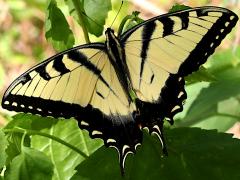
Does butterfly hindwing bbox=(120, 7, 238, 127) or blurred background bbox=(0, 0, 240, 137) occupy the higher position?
butterfly hindwing bbox=(120, 7, 238, 127)

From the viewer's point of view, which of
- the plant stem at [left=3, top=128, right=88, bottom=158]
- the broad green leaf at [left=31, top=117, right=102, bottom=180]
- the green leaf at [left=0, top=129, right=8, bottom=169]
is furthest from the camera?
the broad green leaf at [left=31, top=117, right=102, bottom=180]

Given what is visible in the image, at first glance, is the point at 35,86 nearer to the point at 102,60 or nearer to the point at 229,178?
the point at 102,60

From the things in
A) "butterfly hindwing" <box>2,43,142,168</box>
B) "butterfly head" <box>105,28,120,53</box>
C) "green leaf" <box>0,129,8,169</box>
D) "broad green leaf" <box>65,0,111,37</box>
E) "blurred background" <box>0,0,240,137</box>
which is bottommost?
"blurred background" <box>0,0,240,137</box>

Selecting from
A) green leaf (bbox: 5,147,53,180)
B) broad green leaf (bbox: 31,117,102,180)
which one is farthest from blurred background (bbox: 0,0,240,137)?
green leaf (bbox: 5,147,53,180)

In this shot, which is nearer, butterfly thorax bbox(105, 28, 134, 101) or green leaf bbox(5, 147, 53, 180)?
green leaf bbox(5, 147, 53, 180)

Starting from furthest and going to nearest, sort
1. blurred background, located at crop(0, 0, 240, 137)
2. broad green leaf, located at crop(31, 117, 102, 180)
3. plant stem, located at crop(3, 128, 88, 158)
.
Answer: blurred background, located at crop(0, 0, 240, 137)
broad green leaf, located at crop(31, 117, 102, 180)
plant stem, located at crop(3, 128, 88, 158)

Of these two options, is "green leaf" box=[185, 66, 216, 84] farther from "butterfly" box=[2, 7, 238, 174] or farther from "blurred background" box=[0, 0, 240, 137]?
"blurred background" box=[0, 0, 240, 137]
